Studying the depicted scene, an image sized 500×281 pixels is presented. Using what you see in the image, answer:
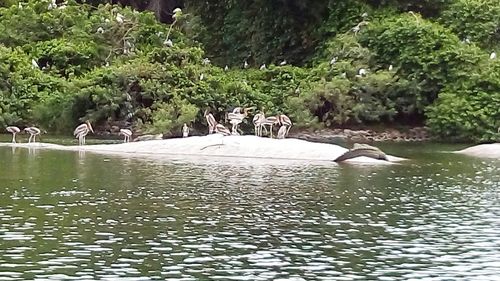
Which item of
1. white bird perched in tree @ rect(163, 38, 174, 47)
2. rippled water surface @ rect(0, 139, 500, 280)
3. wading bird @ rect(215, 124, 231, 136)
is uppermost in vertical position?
white bird perched in tree @ rect(163, 38, 174, 47)

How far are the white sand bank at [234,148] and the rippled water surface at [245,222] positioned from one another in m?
2.89

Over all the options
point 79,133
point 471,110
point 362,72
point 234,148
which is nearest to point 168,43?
point 362,72

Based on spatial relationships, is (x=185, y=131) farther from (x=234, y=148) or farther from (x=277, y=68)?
(x=277, y=68)

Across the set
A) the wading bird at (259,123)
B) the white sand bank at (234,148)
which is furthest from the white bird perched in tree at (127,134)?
the wading bird at (259,123)

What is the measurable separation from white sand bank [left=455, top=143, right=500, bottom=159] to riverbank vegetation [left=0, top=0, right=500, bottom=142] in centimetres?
411

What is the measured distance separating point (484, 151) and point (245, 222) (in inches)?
788

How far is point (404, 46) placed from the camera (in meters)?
46.2

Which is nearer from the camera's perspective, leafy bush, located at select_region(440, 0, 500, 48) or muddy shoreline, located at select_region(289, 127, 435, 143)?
muddy shoreline, located at select_region(289, 127, 435, 143)

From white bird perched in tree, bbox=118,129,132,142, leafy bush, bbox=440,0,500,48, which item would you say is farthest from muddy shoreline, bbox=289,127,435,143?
white bird perched in tree, bbox=118,129,132,142

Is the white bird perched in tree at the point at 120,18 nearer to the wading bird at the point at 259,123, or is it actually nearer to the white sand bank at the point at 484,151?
the wading bird at the point at 259,123

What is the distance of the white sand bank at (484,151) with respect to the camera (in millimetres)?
36156

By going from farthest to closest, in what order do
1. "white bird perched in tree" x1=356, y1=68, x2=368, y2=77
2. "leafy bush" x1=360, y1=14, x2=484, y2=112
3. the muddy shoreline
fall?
"white bird perched in tree" x1=356, y1=68, x2=368, y2=77
"leafy bush" x1=360, y1=14, x2=484, y2=112
the muddy shoreline

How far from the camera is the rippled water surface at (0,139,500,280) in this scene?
48.7 ft

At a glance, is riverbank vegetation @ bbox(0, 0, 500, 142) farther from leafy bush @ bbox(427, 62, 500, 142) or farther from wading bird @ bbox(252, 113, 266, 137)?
wading bird @ bbox(252, 113, 266, 137)
